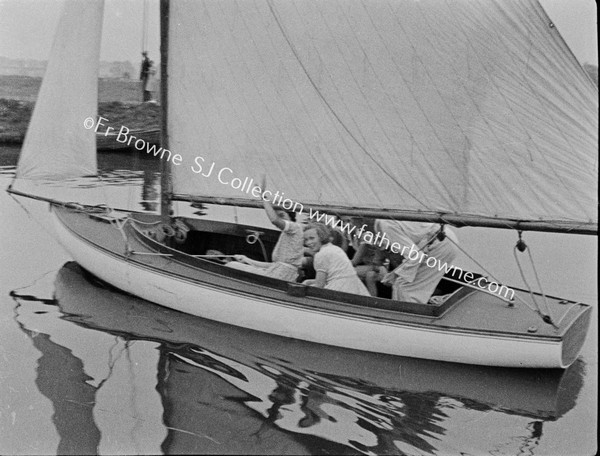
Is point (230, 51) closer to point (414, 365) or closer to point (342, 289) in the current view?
point (342, 289)

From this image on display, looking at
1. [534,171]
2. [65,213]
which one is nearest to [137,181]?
[65,213]

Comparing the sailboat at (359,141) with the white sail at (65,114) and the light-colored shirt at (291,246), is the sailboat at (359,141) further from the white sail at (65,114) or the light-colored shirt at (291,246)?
the light-colored shirt at (291,246)

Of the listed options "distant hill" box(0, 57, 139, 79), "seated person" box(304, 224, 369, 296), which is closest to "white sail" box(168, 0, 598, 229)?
"seated person" box(304, 224, 369, 296)

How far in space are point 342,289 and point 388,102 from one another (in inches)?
81.0

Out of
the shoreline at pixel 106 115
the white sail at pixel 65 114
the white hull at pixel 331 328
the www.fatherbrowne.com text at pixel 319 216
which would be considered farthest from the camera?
the shoreline at pixel 106 115

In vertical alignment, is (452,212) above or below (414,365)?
above

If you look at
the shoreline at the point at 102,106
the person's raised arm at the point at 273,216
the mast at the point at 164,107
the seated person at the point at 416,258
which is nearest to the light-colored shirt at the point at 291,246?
the person's raised arm at the point at 273,216

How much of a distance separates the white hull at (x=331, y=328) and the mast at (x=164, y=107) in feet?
2.93

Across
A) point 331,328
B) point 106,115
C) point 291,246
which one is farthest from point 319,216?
point 106,115

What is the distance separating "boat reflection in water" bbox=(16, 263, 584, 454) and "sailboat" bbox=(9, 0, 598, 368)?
0.77ft

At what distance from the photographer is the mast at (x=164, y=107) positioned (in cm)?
743

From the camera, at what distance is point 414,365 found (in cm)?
654

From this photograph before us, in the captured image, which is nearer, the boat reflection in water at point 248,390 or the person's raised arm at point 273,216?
the boat reflection in water at point 248,390

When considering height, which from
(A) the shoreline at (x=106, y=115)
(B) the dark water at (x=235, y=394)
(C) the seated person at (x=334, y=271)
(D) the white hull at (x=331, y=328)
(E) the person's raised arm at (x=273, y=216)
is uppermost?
(A) the shoreline at (x=106, y=115)
